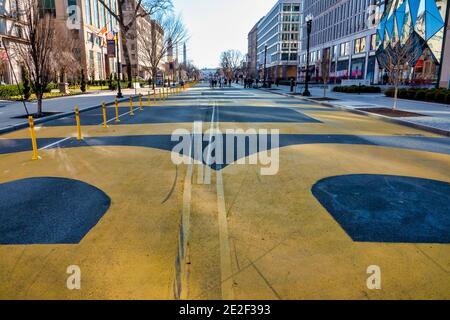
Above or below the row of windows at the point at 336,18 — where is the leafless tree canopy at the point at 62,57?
below

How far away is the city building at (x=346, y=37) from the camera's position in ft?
219

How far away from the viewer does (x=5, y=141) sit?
1215cm

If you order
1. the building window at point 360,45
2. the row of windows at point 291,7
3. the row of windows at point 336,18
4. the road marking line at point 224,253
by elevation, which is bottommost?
the road marking line at point 224,253

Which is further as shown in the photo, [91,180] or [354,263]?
[91,180]

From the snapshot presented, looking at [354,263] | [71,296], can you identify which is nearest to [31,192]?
[71,296]

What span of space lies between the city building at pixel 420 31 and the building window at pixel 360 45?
62.1ft

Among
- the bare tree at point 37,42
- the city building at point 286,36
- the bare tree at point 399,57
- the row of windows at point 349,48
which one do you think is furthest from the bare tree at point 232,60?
the bare tree at point 37,42

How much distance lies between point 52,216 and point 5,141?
8490 mm

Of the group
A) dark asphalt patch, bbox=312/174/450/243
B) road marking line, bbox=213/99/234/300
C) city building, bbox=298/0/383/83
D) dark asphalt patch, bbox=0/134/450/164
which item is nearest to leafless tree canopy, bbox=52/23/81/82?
dark asphalt patch, bbox=0/134/450/164

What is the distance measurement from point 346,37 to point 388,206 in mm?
82371

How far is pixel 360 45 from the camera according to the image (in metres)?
72.1

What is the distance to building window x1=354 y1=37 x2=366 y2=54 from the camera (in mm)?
70188

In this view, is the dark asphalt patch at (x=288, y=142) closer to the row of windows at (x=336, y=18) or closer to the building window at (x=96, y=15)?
the row of windows at (x=336, y=18)
